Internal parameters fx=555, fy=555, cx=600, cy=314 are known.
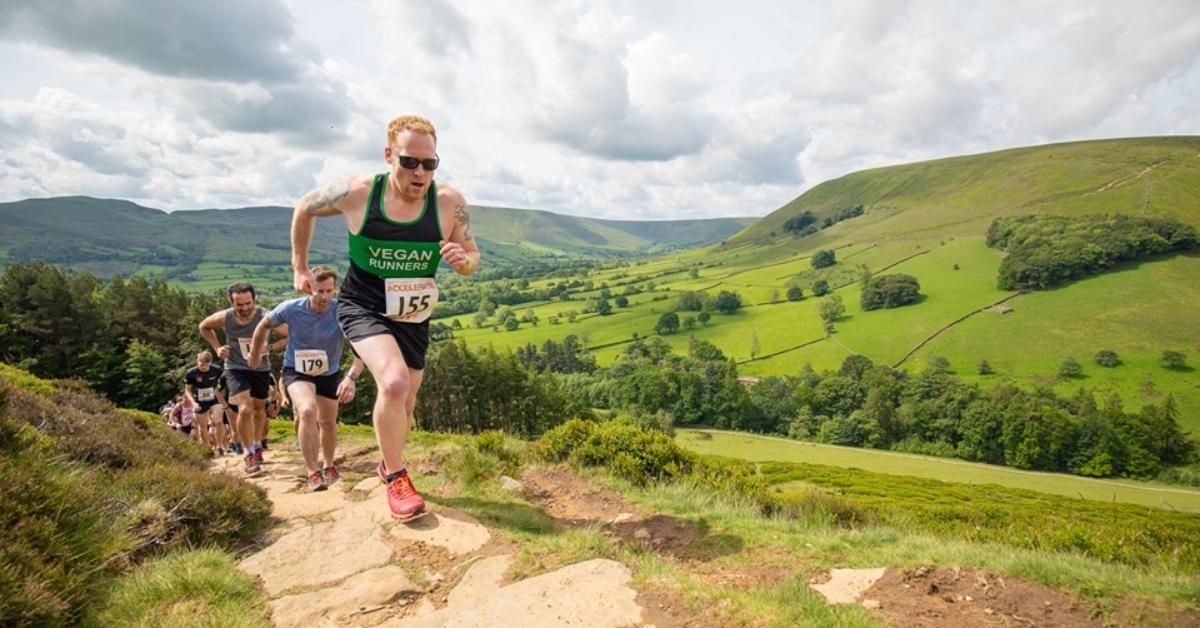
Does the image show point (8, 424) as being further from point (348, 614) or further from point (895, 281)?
point (895, 281)

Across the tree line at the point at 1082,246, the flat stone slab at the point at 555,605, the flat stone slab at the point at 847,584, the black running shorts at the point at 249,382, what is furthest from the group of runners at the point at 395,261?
the tree line at the point at 1082,246

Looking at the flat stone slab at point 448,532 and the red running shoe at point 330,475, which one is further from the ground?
the flat stone slab at point 448,532

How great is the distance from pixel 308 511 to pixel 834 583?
4.73 m

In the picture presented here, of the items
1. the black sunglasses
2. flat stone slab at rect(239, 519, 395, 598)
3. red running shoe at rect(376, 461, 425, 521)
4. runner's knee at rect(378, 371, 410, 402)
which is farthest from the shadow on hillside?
the black sunglasses

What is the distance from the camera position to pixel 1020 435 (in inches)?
2726

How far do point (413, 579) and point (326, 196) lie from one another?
3.12 meters

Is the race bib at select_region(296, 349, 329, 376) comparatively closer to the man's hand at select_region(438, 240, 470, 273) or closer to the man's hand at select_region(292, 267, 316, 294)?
the man's hand at select_region(292, 267, 316, 294)

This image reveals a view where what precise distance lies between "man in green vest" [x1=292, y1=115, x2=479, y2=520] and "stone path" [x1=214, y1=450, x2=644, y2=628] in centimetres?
41

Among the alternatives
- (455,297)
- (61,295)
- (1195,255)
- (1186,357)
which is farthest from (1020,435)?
(455,297)

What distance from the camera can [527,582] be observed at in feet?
11.3

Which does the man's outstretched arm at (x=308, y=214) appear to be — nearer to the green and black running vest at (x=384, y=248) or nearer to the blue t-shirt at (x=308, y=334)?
the green and black running vest at (x=384, y=248)

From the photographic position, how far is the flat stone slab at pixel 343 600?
323 cm

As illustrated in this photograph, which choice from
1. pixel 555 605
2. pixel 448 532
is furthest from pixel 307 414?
pixel 555 605

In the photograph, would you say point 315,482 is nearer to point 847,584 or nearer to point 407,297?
point 407,297
